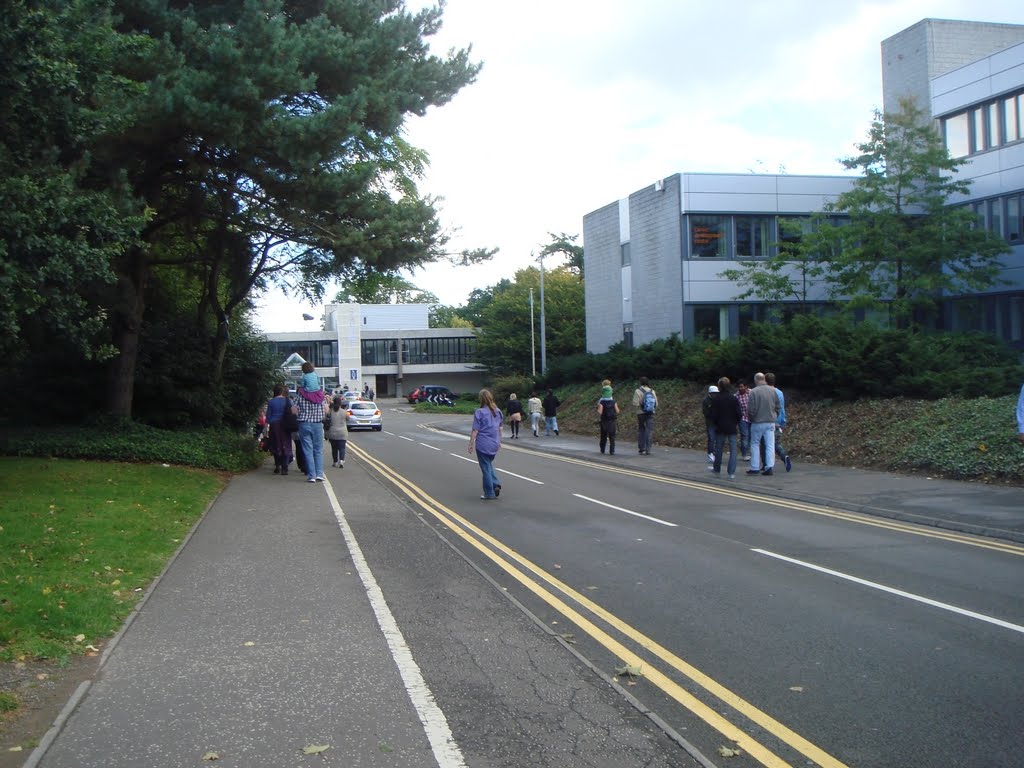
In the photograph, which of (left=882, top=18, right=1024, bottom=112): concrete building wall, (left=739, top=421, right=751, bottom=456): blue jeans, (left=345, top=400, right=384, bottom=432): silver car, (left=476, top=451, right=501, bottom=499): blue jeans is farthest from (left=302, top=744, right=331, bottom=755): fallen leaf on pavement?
(left=345, top=400, right=384, bottom=432): silver car

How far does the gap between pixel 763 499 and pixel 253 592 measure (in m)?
9.05

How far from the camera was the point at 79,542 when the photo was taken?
9.45 metres

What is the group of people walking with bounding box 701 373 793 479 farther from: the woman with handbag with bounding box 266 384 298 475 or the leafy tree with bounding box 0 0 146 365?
the leafy tree with bounding box 0 0 146 365

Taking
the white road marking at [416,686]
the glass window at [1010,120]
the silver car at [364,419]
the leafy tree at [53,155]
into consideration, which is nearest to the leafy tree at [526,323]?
the silver car at [364,419]

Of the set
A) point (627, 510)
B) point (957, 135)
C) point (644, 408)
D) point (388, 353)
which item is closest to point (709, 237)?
point (957, 135)

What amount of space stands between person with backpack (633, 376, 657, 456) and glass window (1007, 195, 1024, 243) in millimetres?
16216

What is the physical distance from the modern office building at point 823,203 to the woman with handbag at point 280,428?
20156mm

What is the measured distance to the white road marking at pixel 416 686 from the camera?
14.5 ft

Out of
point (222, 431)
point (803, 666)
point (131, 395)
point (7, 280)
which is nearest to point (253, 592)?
point (803, 666)

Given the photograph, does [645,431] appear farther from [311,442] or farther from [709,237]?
[709,237]

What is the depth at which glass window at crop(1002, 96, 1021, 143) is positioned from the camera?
29797mm

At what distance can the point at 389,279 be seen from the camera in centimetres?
2220

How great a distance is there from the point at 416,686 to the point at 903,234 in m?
27.1

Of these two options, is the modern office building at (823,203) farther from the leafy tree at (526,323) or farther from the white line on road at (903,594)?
the white line on road at (903,594)
